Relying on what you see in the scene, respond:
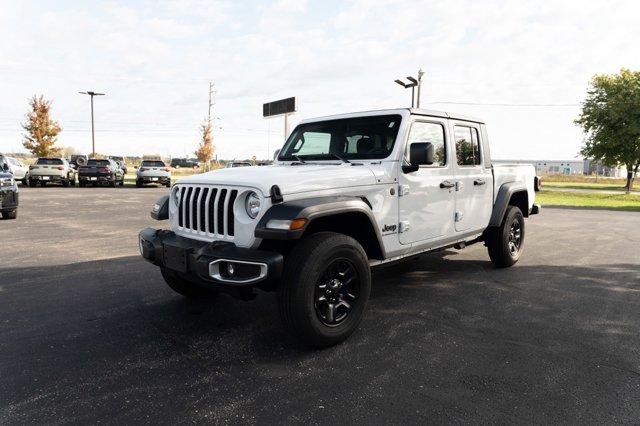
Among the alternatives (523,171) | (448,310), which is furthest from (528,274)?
(448,310)

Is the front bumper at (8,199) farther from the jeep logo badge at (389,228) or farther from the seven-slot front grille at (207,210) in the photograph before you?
the jeep logo badge at (389,228)

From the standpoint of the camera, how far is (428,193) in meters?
4.50

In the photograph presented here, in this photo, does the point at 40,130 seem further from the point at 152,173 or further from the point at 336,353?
the point at 336,353

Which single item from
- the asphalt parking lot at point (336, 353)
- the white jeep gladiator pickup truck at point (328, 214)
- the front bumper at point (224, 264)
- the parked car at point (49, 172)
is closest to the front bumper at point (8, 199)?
the asphalt parking lot at point (336, 353)

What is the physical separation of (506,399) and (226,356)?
1.94m

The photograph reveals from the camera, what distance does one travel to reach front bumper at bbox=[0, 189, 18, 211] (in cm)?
1027

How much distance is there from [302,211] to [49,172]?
1012 inches

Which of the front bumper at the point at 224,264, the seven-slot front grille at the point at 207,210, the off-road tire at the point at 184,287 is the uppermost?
the seven-slot front grille at the point at 207,210

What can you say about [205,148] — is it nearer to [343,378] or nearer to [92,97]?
[92,97]

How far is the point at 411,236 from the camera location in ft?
14.2

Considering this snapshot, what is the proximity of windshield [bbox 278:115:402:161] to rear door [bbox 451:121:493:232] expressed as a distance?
107 centimetres

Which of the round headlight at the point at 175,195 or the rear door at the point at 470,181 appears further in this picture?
the rear door at the point at 470,181

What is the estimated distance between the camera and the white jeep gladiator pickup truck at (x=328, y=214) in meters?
3.22

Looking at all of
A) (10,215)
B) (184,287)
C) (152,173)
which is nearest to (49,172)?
(152,173)
